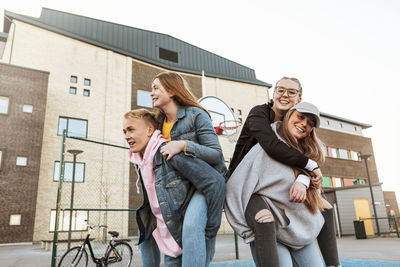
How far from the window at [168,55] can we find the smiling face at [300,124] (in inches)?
927

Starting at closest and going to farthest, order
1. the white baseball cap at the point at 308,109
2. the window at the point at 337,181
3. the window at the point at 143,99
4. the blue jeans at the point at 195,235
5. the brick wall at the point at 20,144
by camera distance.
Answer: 1. the blue jeans at the point at 195,235
2. the white baseball cap at the point at 308,109
3. the brick wall at the point at 20,144
4. the window at the point at 143,99
5. the window at the point at 337,181

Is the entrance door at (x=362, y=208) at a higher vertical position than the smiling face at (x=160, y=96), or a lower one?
lower

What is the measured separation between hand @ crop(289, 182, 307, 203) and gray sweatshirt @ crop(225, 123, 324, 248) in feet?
0.24

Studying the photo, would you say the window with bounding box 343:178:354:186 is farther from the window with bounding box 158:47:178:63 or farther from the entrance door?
the window with bounding box 158:47:178:63

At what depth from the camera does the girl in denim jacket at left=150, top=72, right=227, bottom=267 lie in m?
1.77

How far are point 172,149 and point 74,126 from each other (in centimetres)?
1848

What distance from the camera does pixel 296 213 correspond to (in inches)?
73.3

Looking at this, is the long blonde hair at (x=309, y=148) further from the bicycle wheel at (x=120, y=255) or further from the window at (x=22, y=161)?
the window at (x=22, y=161)

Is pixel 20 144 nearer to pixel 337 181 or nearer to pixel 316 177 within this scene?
pixel 316 177

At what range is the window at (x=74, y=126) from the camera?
60.3 ft

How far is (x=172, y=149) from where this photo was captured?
6.00ft

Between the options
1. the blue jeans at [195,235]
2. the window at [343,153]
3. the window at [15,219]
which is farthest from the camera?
the window at [343,153]

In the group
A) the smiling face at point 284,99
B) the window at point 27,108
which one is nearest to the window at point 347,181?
the window at point 27,108

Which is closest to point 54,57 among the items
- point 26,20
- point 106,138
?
point 26,20
